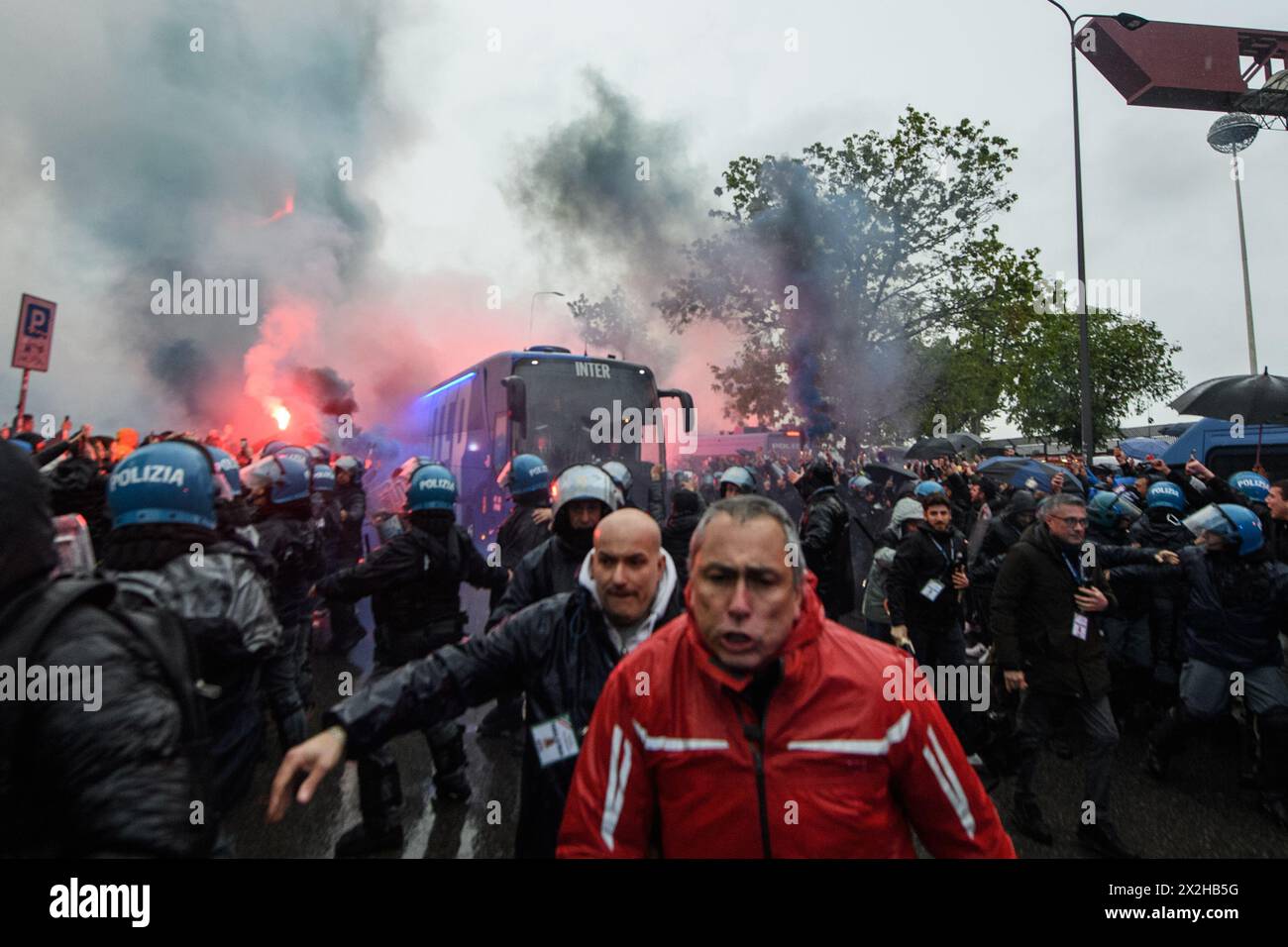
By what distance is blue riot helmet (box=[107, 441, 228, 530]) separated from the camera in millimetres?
2381

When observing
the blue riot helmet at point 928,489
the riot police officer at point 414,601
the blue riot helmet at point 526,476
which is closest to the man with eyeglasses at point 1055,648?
the blue riot helmet at point 928,489

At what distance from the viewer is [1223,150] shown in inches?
1277

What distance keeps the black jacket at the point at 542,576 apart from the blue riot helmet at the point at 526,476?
222cm

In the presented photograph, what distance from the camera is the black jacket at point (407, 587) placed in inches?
160

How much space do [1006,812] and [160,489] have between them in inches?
182

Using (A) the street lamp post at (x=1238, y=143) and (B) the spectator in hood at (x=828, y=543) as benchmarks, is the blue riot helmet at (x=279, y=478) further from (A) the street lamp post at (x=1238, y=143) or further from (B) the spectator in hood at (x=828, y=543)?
(A) the street lamp post at (x=1238, y=143)

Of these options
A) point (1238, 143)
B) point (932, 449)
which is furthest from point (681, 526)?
point (1238, 143)

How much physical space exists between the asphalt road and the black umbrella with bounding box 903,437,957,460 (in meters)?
11.4

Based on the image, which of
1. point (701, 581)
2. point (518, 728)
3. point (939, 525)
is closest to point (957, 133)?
point (939, 525)

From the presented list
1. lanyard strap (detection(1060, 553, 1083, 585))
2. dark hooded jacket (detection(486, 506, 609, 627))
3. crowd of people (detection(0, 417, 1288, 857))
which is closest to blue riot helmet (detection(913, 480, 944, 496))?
crowd of people (detection(0, 417, 1288, 857))

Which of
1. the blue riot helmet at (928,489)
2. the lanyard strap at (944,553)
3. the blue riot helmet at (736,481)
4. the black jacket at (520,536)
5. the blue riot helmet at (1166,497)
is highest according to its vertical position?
the blue riot helmet at (736,481)

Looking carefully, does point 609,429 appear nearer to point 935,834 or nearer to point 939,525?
point 939,525

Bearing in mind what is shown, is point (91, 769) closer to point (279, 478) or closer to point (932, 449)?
point (279, 478)

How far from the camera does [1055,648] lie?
420 centimetres
